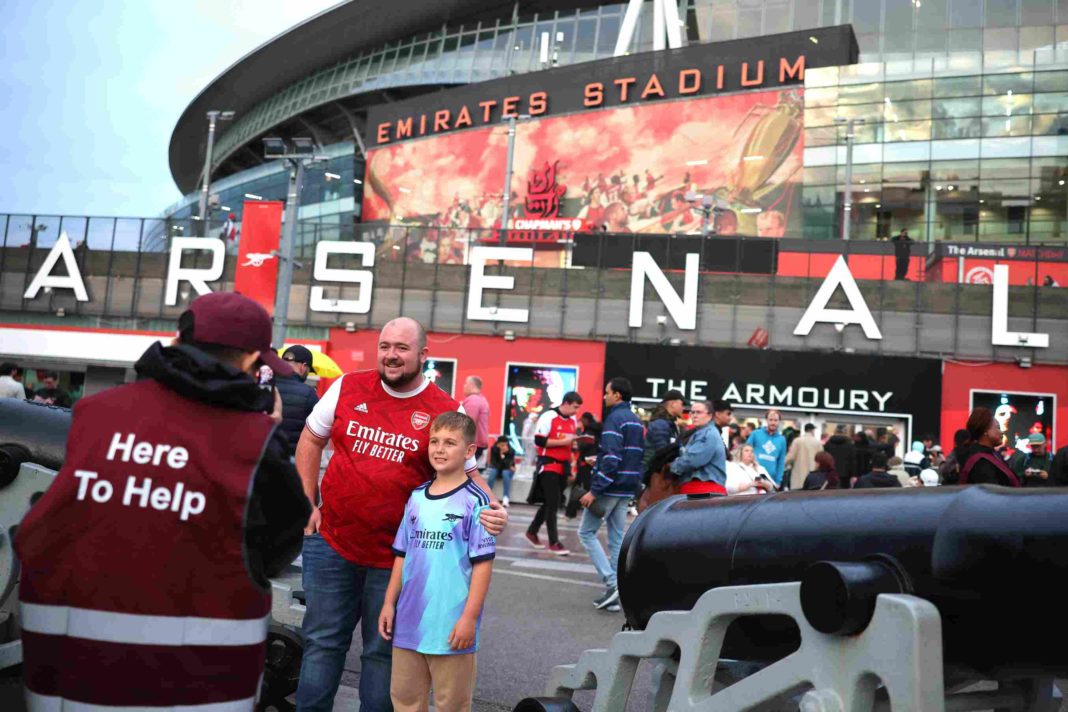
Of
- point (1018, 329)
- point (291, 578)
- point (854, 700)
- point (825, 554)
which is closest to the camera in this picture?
point (854, 700)

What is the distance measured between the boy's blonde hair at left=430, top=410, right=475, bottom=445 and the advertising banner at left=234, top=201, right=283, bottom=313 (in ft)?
86.4

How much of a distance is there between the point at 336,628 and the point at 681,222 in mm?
40501

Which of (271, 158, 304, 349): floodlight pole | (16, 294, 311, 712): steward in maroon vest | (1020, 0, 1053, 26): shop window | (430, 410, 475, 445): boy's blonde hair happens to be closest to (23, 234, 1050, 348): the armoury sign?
(271, 158, 304, 349): floodlight pole

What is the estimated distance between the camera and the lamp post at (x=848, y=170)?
134ft

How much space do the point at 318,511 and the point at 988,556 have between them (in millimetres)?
2723

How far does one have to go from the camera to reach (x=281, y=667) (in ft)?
16.2

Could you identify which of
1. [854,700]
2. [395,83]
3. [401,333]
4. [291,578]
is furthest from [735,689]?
[395,83]

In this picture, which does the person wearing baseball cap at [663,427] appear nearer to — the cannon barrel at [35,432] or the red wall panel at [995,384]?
the cannon barrel at [35,432]

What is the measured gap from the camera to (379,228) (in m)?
33.0

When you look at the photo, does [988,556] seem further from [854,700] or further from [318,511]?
[318,511]

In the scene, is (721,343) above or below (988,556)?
above

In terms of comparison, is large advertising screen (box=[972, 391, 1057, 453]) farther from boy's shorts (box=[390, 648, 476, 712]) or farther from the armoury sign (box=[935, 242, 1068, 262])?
boy's shorts (box=[390, 648, 476, 712])

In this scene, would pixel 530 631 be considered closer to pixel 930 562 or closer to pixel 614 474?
pixel 614 474

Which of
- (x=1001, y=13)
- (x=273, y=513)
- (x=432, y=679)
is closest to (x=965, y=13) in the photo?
(x=1001, y=13)
